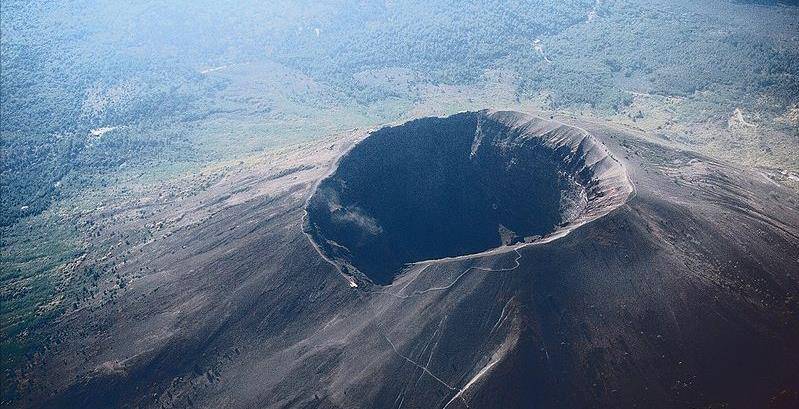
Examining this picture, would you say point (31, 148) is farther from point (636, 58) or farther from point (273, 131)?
point (636, 58)

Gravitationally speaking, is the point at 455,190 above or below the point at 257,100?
above

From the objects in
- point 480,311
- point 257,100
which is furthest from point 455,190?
point 257,100

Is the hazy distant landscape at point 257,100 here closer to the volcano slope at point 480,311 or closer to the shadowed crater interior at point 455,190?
the volcano slope at point 480,311

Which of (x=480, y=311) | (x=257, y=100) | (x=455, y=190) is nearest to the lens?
(x=480, y=311)

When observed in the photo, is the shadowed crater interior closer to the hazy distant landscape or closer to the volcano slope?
the volcano slope

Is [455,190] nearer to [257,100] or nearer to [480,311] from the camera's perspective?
[480,311]

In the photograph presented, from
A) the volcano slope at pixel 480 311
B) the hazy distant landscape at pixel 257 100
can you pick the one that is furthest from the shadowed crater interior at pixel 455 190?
the hazy distant landscape at pixel 257 100

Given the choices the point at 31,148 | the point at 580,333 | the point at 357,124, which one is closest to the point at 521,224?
the point at 580,333

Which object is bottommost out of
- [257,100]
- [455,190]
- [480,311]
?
[257,100]
